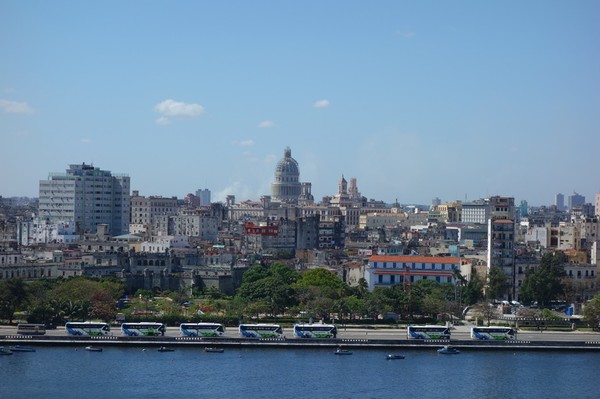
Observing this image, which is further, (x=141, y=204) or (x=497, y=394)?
(x=141, y=204)

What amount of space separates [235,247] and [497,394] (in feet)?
205

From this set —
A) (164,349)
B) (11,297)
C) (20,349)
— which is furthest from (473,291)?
(20,349)

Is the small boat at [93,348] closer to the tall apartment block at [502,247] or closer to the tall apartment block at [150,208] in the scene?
the tall apartment block at [502,247]

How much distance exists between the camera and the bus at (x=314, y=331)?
187 ft

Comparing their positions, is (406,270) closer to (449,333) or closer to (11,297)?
(449,333)

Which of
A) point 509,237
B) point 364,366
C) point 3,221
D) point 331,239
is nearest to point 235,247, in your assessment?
point 331,239

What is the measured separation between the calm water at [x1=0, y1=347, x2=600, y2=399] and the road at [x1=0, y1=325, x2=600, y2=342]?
2.84 meters

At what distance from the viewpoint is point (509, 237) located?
7638cm

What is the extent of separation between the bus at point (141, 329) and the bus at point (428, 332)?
1136cm

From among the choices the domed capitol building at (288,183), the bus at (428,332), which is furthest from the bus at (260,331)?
the domed capitol building at (288,183)

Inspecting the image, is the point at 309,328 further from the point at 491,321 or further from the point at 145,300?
the point at 145,300

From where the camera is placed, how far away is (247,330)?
57.2 metres

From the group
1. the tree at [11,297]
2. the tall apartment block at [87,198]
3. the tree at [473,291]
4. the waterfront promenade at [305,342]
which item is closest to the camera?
the waterfront promenade at [305,342]

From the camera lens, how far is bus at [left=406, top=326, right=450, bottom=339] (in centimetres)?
5719
